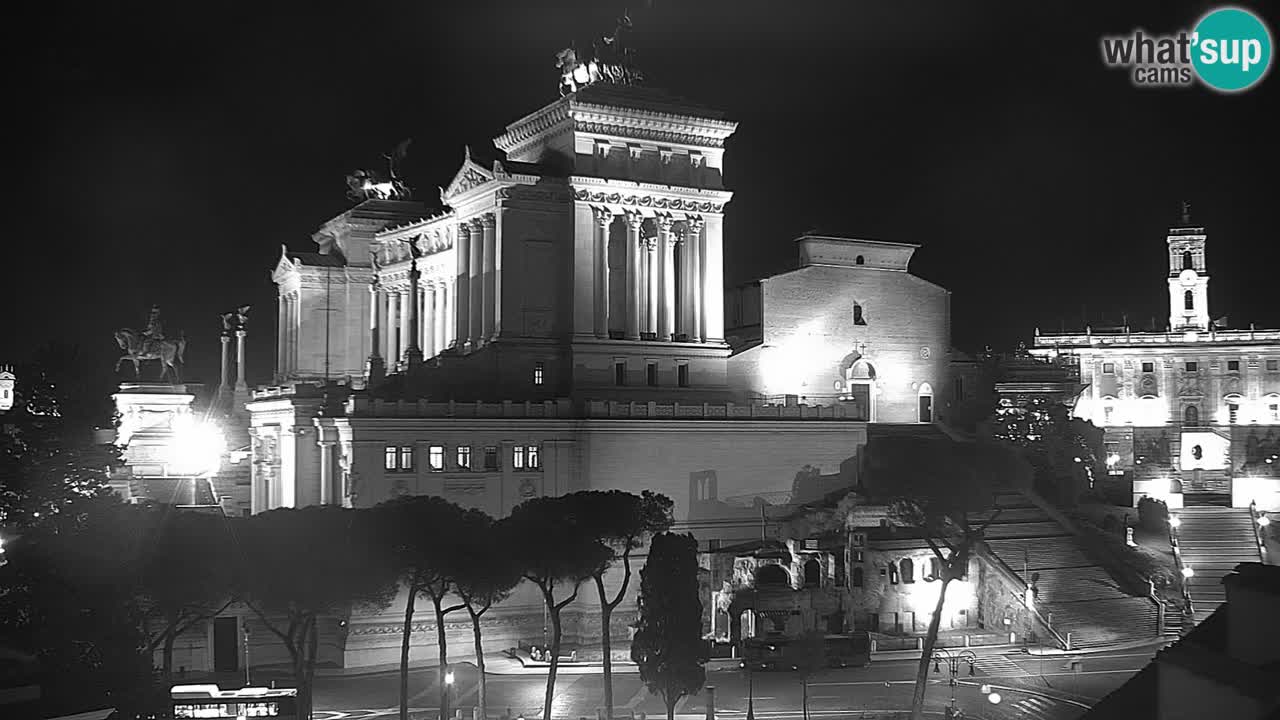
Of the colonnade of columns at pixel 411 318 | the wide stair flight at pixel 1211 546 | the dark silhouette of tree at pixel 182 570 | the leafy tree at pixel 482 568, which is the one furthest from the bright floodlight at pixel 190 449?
the wide stair flight at pixel 1211 546

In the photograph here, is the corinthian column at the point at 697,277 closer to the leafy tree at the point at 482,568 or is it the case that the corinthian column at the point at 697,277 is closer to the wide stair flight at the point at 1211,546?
the leafy tree at the point at 482,568

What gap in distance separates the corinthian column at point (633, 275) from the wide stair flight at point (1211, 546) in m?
34.2

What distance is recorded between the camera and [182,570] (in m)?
44.3

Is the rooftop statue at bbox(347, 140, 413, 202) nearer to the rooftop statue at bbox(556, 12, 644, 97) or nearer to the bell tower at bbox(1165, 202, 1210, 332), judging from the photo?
the rooftop statue at bbox(556, 12, 644, 97)

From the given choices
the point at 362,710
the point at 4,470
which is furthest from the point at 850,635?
the point at 4,470

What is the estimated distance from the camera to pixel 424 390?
236 feet

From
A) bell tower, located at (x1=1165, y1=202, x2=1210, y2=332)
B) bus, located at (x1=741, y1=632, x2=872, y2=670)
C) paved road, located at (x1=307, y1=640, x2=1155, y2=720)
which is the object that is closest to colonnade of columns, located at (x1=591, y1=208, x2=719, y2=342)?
bus, located at (x1=741, y1=632, x2=872, y2=670)

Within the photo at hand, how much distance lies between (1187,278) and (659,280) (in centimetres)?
6249

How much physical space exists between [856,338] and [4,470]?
52156mm

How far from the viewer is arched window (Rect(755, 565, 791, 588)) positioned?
2554 inches

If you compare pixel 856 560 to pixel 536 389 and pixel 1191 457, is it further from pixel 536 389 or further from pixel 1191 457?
pixel 1191 457

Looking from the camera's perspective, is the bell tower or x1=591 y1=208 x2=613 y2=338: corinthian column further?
the bell tower

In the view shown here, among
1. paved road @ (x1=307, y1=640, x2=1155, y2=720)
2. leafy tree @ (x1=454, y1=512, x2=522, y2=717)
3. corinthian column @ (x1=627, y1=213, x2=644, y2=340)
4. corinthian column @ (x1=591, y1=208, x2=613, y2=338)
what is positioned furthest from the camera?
corinthian column @ (x1=627, y1=213, x2=644, y2=340)

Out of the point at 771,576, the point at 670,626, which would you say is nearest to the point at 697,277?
the point at 771,576
